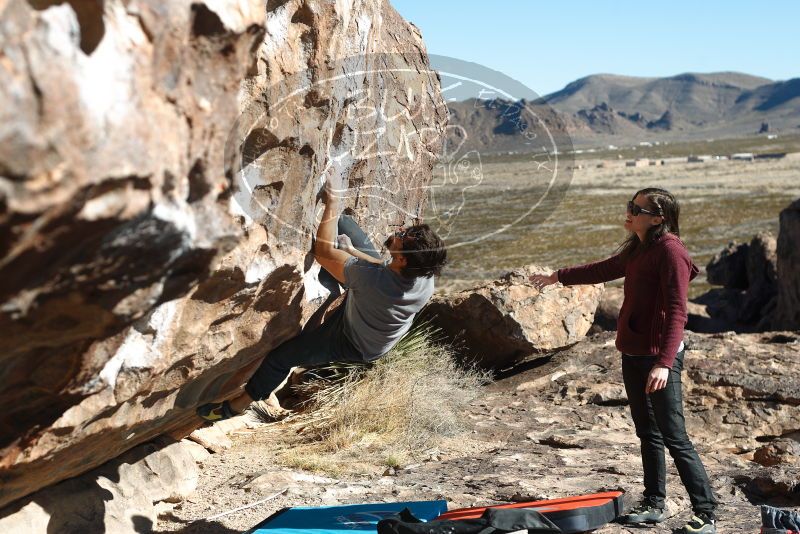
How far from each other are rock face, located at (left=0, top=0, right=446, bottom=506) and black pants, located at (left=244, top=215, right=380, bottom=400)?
93 millimetres

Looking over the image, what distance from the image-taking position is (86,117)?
2.09 m

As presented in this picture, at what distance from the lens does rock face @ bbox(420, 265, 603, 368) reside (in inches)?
314

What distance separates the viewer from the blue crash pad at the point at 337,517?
15.0 feet

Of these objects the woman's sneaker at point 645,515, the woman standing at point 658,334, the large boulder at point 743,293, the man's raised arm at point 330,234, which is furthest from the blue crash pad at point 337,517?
the large boulder at point 743,293

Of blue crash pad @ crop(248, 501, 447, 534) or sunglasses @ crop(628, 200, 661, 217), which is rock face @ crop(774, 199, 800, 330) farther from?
blue crash pad @ crop(248, 501, 447, 534)

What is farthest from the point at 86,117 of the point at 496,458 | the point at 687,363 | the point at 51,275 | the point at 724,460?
the point at 687,363

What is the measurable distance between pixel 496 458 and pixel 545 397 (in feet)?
5.23

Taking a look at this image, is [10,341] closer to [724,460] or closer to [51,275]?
[51,275]

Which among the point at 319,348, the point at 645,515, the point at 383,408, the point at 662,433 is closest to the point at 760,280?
the point at 383,408

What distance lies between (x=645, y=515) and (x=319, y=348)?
180 centimetres

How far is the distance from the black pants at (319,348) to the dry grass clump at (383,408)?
3.53ft

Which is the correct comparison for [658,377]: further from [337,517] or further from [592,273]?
[337,517]

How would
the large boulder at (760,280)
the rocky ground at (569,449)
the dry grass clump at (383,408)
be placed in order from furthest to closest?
the large boulder at (760,280)
the dry grass clump at (383,408)
the rocky ground at (569,449)

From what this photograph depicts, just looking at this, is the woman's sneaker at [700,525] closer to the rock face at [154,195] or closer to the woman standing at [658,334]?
the woman standing at [658,334]
